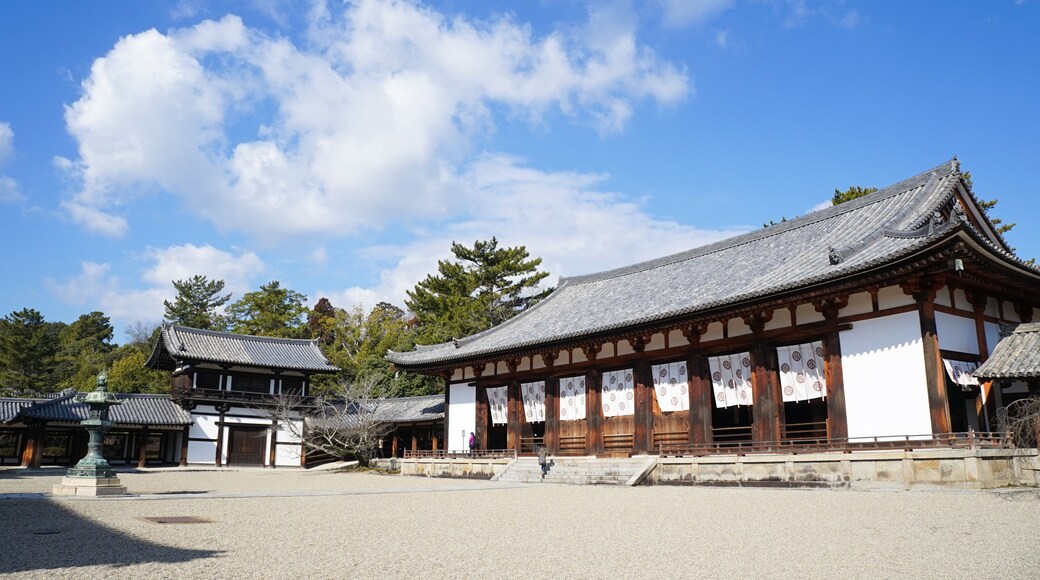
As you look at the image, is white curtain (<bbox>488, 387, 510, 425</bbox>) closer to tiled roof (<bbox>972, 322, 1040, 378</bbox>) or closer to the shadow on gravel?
tiled roof (<bbox>972, 322, 1040, 378</bbox>)

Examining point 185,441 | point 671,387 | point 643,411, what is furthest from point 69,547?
point 185,441

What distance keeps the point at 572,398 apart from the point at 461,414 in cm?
632

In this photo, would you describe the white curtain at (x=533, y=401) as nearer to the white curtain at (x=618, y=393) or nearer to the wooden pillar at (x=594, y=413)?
the wooden pillar at (x=594, y=413)

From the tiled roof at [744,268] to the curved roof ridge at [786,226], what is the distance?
4 centimetres

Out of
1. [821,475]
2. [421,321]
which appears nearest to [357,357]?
[421,321]

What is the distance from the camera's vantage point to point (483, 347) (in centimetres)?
2645

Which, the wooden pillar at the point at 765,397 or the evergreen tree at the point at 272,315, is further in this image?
the evergreen tree at the point at 272,315

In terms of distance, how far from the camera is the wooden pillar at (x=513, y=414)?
1005 inches

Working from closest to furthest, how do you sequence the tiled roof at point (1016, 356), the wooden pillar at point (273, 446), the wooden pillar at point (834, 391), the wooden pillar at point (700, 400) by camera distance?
the tiled roof at point (1016, 356), the wooden pillar at point (834, 391), the wooden pillar at point (700, 400), the wooden pillar at point (273, 446)

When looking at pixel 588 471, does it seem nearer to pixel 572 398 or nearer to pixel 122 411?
pixel 572 398

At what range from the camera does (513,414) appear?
25.8 metres

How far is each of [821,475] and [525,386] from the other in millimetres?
12030

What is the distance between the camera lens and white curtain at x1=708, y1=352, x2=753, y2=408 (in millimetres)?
18688

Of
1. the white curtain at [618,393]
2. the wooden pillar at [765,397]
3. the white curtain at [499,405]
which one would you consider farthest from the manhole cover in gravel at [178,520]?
the white curtain at [499,405]
